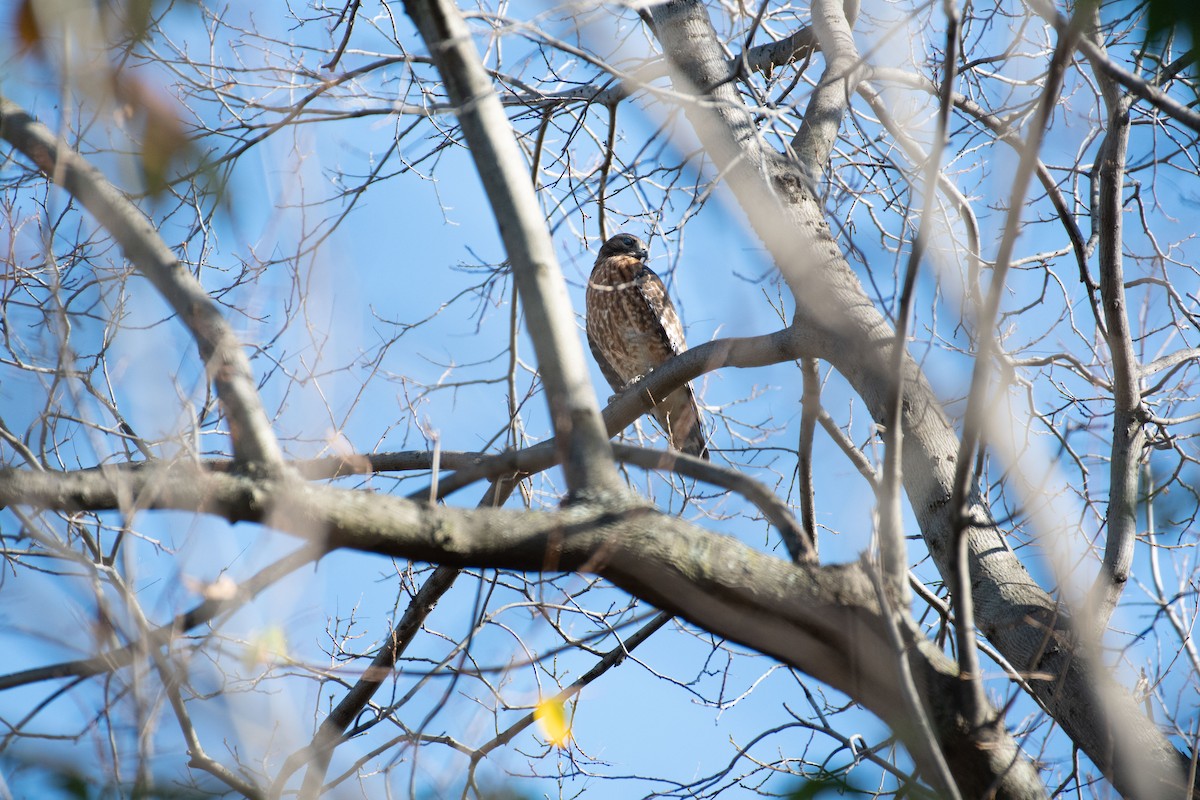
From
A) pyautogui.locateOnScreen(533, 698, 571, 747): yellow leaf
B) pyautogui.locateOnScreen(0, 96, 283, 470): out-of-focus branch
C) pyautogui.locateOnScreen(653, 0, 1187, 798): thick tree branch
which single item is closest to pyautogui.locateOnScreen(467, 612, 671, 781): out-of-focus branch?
pyautogui.locateOnScreen(533, 698, 571, 747): yellow leaf

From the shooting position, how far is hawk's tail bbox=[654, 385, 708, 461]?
189 inches

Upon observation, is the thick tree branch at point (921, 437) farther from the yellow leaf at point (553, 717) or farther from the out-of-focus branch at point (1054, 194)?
the yellow leaf at point (553, 717)

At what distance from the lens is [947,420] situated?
286 cm

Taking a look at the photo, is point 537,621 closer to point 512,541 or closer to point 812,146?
point 512,541

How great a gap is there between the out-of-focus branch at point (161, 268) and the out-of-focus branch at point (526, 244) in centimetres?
51

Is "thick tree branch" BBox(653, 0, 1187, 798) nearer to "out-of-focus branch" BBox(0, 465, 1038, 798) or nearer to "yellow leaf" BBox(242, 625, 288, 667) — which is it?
"out-of-focus branch" BBox(0, 465, 1038, 798)

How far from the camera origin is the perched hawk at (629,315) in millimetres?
6172

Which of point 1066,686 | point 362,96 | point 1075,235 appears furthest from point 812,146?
point 1066,686

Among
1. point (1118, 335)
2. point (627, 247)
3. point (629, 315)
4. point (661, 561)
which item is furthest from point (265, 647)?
point (627, 247)

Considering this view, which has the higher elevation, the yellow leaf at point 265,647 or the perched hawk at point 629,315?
the perched hawk at point 629,315

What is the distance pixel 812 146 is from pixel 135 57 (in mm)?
2176

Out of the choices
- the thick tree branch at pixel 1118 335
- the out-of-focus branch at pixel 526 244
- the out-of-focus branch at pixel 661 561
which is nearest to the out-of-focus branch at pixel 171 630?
the out-of-focus branch at pixel 661 561

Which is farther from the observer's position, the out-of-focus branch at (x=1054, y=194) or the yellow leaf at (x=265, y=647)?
the out-of-focus branch at (x=1054, y=194)

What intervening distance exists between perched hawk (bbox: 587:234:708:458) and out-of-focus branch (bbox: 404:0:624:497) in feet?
13.3
